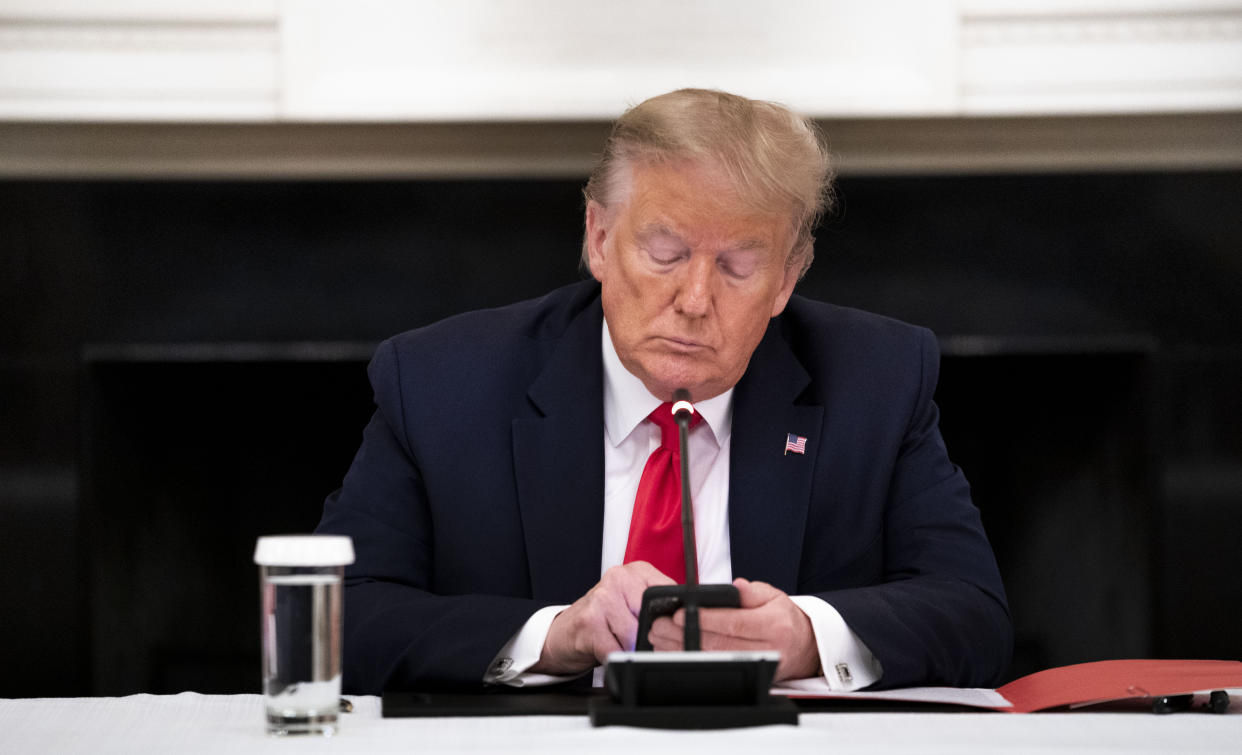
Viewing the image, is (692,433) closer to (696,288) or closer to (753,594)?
(696,288)

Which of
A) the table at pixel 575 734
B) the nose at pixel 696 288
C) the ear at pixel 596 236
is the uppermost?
the ear at pixel 596 236

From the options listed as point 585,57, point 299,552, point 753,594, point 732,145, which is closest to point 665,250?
point 732,145

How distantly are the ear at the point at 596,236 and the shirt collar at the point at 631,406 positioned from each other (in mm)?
76

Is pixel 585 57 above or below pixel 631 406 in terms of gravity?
above

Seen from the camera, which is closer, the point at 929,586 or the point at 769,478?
the point at 929,586

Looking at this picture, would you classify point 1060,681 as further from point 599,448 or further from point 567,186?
point 567,186

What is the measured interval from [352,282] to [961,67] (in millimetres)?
1240

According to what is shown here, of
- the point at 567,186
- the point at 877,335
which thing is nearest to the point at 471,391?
the point at 877,335

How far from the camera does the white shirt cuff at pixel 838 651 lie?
1.35 m

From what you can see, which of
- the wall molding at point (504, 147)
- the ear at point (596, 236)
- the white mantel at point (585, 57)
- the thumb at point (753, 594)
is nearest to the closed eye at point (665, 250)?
the ear at point (596, 236)

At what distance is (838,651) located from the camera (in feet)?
4.48

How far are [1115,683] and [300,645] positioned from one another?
73 cm

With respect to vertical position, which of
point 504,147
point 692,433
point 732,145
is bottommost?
point 692,433

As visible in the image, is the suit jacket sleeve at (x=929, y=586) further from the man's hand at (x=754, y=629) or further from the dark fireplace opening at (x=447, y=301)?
the dark fireplace opening at (x=447, y=301)
